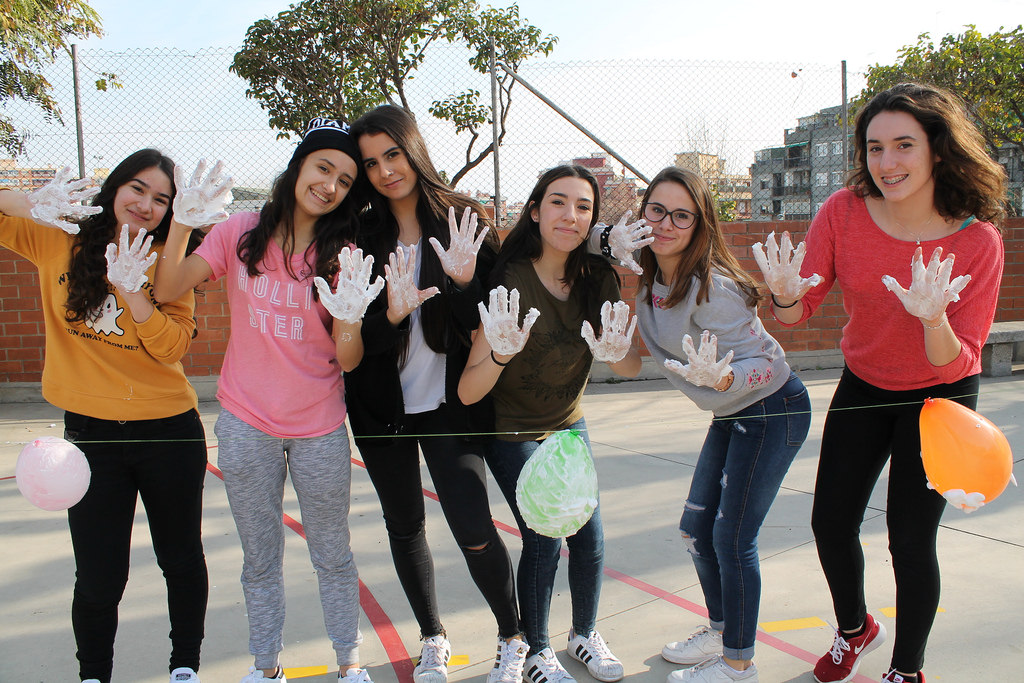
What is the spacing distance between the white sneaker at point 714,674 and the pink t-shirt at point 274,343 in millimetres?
1287

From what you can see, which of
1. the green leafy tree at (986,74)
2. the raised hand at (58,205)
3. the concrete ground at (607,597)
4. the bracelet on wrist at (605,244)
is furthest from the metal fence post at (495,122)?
the green leafy tree at (986,74)

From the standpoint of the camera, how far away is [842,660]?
7.20ft

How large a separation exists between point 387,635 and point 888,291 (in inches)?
76.9

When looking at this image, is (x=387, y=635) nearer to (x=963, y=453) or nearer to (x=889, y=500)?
(x=889, y=500)

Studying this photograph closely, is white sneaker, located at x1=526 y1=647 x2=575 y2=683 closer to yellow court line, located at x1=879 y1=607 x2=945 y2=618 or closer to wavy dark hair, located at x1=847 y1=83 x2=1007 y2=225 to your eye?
yellow court line, located at x1=879 y1=607 x2=945 y2=618

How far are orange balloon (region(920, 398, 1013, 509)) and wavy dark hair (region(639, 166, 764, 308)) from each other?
58cm

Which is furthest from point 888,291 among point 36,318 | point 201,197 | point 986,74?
point 986,74

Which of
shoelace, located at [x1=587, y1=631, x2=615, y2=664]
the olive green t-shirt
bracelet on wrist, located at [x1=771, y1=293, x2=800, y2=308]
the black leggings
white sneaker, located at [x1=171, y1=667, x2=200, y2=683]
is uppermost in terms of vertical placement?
bracelet on wrist, located at [x1=771, y1=293, x2=800, y2=308]

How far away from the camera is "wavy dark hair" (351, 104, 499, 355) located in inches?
85.3

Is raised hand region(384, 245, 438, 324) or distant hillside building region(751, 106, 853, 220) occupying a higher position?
distant hillside building region(751, 106, 853, 220)

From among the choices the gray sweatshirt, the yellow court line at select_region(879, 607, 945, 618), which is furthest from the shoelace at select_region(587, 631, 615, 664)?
the yellow court line at select_region(879, 607, 945, 618)

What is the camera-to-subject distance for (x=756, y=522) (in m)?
2.11

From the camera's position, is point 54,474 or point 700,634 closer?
point 54,474

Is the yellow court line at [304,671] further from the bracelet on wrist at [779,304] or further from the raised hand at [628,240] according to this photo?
the bracelet on wrist at [779,304]
